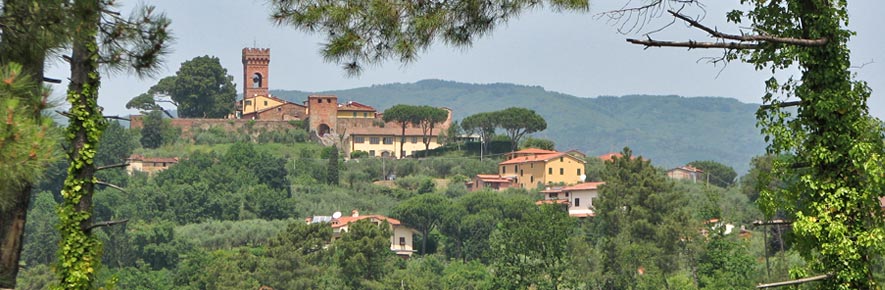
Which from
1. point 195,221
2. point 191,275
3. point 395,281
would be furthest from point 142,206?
point 395,281

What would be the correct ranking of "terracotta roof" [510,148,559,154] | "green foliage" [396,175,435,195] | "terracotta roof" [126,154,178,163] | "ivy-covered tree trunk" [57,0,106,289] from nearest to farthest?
"ivy-covered tree trunk" [57,0,106,289] → "green foliage" [396,175,435,195] → "terracotta roof" [510,148,559,154] → "terracotta roof" [126,154,178,163]

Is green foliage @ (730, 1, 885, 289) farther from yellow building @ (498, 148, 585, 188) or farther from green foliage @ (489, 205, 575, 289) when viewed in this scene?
yellow building @ (498, 148, 585, 188)

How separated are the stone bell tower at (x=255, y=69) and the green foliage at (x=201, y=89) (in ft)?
34.1

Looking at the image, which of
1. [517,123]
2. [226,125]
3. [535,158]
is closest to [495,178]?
[535,158]

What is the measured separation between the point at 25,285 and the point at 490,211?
28.2 m

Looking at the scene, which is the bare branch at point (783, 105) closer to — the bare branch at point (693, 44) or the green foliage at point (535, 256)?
the bare branch at point (693, 44)

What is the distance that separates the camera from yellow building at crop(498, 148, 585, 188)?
265 feet

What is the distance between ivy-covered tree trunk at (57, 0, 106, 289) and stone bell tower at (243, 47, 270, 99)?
318 ft

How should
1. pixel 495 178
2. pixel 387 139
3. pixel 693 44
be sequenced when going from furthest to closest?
pixel 387 139 → pixel 495 178 → pixel 693 44

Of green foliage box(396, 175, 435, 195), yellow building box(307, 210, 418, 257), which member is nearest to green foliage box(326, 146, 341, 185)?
green foliage box(396, 175, 435, 195)

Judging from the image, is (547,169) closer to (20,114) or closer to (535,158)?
(535,158)

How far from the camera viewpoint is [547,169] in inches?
3184

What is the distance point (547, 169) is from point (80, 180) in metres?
70.3

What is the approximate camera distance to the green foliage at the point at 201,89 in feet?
312
